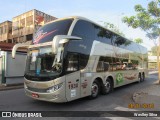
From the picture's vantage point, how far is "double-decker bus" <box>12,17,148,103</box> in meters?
6.56

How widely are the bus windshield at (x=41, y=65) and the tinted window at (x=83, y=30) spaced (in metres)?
1.38

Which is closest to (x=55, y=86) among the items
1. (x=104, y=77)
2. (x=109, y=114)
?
(x=109, y=114)

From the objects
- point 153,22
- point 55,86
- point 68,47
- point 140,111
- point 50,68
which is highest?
point 153,22

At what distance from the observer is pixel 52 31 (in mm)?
7359

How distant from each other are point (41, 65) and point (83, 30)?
8.08 feet

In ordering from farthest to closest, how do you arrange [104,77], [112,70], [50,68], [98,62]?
[112,70] < [104,77] < [98,62] < [50,68]

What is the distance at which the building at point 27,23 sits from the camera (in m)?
33.7

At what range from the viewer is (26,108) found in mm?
6938

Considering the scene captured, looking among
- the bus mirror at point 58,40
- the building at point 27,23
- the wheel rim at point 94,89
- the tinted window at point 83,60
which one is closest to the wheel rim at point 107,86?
the wheel rim at point 94,89

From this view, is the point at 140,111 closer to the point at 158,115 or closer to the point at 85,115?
the point at 158,115

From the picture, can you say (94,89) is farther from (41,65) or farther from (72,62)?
(41,65)

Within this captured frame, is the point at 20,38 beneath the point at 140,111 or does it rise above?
above

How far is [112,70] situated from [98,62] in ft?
6.11

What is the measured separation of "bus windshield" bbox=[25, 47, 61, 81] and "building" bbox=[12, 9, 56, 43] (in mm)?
26966
